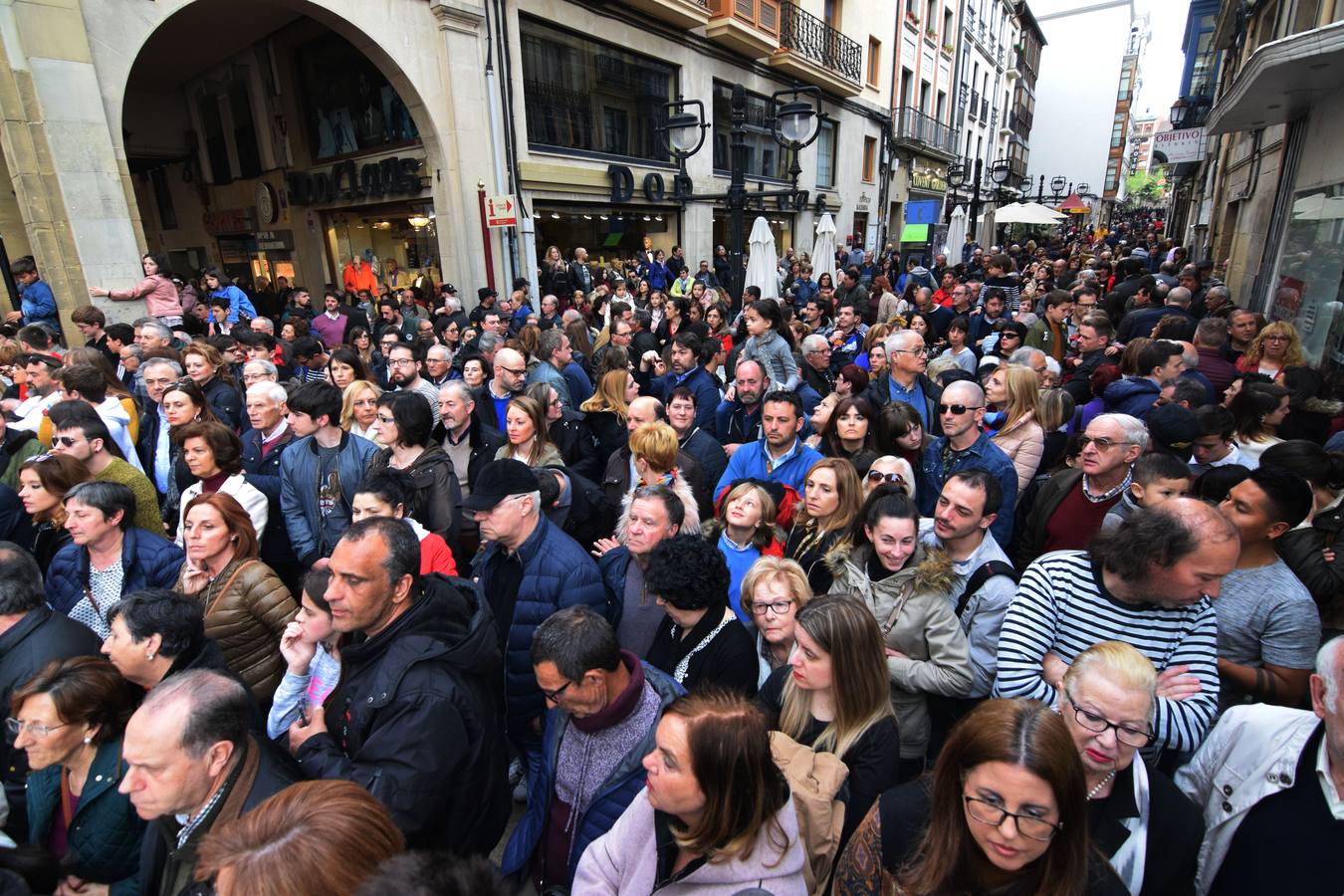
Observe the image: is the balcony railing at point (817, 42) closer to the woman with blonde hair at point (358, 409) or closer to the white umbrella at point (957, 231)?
the white umbrella at point (957, 231)

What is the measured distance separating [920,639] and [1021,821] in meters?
1.02

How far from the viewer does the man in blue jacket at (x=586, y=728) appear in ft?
6.44

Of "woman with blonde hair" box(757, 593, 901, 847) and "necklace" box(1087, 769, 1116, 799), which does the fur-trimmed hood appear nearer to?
"woman with blonde hair" box(757, 593, 901, 847)

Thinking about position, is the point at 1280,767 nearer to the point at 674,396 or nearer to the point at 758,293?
the point at 674,396

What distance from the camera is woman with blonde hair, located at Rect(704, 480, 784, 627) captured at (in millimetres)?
3111

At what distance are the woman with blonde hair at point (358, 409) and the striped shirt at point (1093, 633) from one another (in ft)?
14.1

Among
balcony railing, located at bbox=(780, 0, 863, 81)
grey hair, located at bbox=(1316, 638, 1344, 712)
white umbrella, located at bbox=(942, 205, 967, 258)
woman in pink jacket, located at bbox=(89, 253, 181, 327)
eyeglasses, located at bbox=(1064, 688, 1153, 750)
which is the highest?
balcony railing, located at bbox=(780, 0, 863, 81)

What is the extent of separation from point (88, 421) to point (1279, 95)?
1158 cm

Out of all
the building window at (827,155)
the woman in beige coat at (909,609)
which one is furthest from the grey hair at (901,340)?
the building window at (827,155)

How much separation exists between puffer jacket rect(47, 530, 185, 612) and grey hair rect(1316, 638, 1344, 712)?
4.37 metres

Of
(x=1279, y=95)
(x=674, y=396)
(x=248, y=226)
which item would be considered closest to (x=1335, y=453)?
(x=674, y=396)

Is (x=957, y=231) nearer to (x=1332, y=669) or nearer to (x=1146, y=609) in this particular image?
(x=1146, y=609)

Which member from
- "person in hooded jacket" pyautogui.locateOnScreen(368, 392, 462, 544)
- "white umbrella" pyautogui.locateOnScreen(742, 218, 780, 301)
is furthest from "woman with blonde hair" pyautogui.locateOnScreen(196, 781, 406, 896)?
"white umbrella" pyautogui.locateOnScreen(742, 218, 780, 301)

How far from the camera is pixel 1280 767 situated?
5.51 feet
